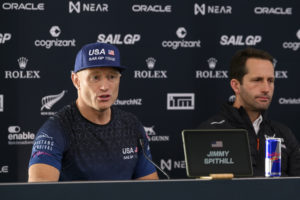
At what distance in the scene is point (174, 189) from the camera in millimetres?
989

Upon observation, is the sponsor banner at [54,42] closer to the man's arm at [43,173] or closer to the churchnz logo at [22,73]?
the churchnz logo at [22,73]

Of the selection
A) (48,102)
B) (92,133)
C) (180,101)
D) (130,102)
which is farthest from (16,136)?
(92,133)

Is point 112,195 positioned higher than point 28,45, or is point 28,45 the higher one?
point 28,45

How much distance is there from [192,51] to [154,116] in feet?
1.86

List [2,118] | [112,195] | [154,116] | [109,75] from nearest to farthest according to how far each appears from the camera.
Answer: [112,195], [109,75], [2,118], [154,116]

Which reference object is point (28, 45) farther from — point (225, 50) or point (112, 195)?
point (112, 195)

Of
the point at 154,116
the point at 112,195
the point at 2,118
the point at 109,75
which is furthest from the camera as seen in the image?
the point at 154,116

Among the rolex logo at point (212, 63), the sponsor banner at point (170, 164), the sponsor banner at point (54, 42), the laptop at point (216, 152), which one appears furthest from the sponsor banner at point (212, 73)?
the laptop at point (216, 152)

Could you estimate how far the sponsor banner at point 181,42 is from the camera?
333 centimetres

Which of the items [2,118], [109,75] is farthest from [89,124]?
[2,118]

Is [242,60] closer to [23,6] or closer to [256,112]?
[256,112]

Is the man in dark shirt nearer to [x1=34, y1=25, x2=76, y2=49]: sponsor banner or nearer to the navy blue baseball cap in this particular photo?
the navy blue baseball cap

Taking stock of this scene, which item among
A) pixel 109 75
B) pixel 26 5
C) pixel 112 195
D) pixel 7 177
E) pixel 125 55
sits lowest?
pixel 7 177

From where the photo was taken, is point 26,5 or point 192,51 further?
point 192,51
